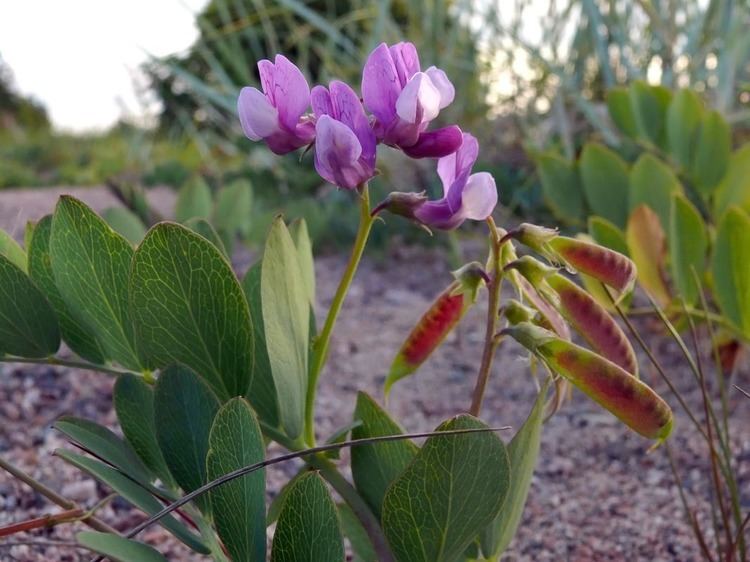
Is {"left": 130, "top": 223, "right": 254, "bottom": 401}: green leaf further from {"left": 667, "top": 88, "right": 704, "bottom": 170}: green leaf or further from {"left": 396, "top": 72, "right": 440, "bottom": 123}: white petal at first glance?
{"left": 667, "top": 88, "right": 704, "bottom": 170}: green leaf

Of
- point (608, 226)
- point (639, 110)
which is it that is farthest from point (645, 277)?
point (639, 110)

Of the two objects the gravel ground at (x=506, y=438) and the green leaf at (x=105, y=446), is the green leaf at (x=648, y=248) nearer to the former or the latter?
the gravel ground at (x=506, y=438)

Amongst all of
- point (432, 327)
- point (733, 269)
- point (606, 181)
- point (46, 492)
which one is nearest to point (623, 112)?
point (606, 181)

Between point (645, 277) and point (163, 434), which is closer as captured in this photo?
point (163, 434)

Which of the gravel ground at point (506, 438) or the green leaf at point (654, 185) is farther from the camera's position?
the green leaf at point (654, 185)

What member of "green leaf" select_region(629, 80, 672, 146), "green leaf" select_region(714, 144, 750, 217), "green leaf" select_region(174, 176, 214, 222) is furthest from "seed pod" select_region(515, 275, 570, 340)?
"green leaf" select_region(629, 80, 672, 146)

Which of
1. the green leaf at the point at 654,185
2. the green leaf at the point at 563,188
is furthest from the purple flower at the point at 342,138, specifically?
the green leaf at the point at 563,188

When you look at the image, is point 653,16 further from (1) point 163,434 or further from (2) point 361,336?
(1) point 163,434
